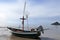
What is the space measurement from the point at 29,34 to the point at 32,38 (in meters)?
0.97

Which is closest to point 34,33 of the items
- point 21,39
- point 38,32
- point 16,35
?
point 38,32

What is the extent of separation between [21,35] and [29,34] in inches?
87.3

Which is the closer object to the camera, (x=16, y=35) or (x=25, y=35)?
(x=25, y=35)

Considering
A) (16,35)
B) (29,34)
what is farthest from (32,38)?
(16,35)

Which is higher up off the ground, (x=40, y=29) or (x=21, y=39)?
(x=40, y=29)

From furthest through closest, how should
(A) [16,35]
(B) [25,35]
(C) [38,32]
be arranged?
(A) [16,35] → (B) [25,35] → (C) [38,32]

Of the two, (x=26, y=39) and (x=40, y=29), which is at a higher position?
(x=40, y=29)

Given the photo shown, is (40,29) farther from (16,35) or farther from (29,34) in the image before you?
(16,35)

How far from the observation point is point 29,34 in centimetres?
2934

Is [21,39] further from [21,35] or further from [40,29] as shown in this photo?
[40,29]

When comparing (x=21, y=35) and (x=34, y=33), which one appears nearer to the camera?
(x=34, y=33)

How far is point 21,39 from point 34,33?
2.79 metres

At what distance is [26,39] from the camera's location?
95.6 ft

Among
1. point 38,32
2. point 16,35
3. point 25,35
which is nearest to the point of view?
point 38,32
